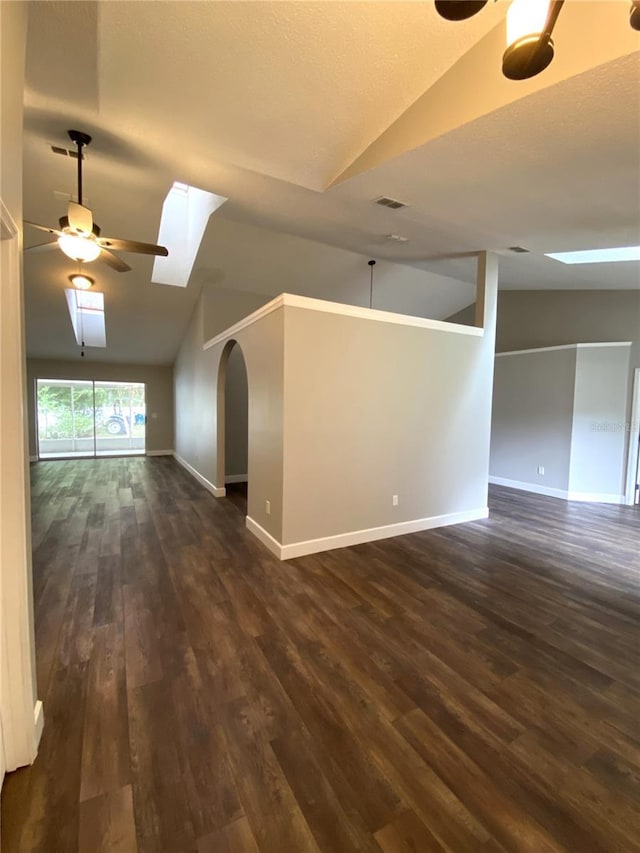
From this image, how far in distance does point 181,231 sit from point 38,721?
19.7ft

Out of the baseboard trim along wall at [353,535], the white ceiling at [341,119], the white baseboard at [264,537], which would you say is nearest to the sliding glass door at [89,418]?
the white ceiling at [341,119]

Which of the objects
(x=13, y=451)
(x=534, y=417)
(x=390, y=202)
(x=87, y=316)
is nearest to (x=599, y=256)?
(x=534, y=417)

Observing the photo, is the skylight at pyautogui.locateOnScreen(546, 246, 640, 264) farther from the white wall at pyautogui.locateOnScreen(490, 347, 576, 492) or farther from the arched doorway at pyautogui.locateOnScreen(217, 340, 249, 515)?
the arched doorway at pyautogui.locateOnScreen(217, 340, 249, 515)

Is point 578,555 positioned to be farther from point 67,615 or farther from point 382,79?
point 67,615

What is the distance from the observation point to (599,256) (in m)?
4.55

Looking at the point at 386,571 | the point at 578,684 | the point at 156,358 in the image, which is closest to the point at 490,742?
the point at 578,684

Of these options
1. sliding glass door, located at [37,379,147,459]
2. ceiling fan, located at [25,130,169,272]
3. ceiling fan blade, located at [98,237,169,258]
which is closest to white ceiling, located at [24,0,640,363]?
ceiling fan, located at [25,130,169,272]

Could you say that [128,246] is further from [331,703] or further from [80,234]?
[331,703]

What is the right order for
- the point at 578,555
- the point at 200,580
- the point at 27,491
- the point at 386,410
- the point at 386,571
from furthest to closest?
the point at 386,410 → the point at 578,555 → the point at 386,571 → the point at 200,580 → the point at 27,491

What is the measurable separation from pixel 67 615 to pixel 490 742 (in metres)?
2.79

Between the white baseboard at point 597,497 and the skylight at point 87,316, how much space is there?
891cm

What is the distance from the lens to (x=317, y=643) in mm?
2340

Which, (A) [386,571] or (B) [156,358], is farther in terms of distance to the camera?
(B) [156,358]

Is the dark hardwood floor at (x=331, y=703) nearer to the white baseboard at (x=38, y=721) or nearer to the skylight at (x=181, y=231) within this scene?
the white baseboard at (x=38, y=721)
